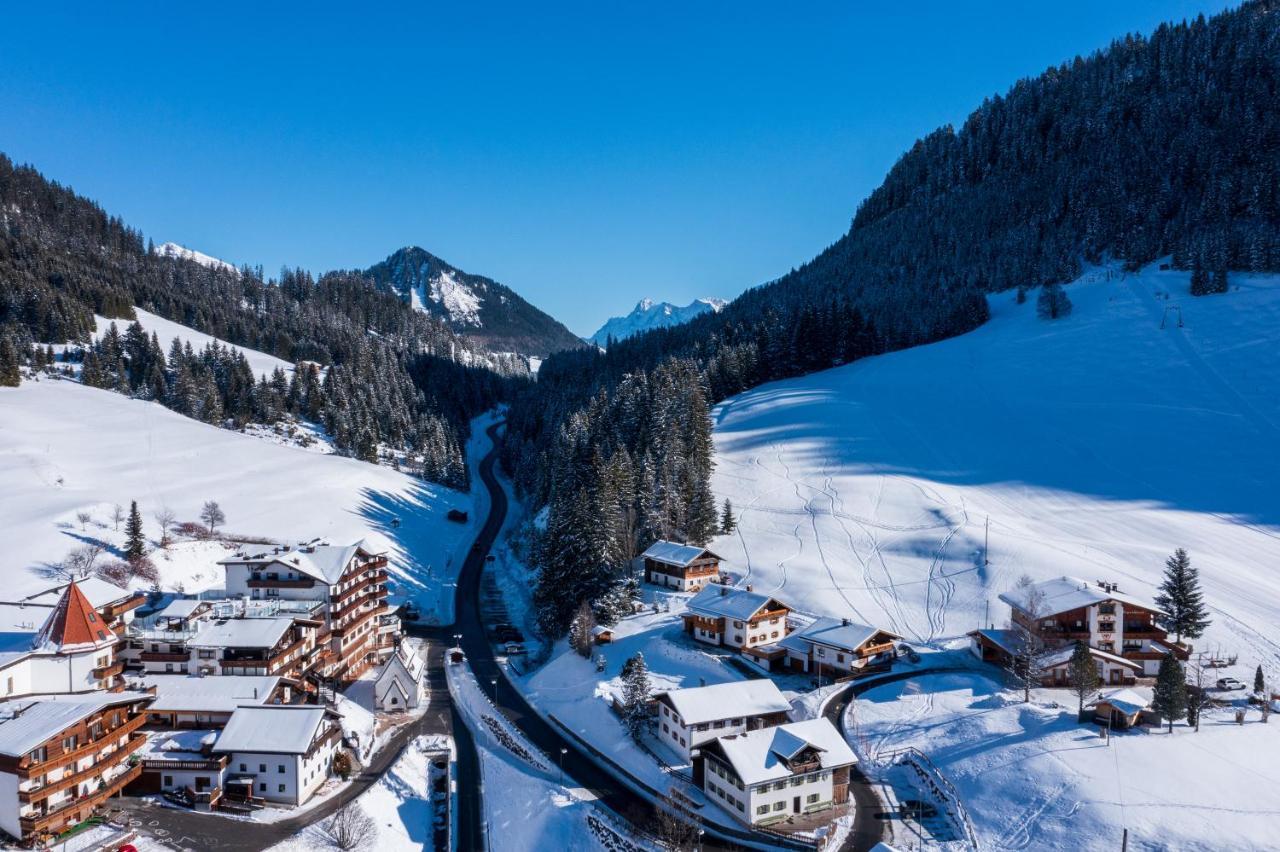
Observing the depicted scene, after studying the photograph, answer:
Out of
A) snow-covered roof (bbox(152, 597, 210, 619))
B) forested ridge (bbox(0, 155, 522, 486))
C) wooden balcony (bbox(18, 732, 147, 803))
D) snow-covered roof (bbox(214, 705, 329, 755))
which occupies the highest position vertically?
forested ridge (bbox(0, 155, 522, 486))

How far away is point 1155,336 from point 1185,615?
267ft

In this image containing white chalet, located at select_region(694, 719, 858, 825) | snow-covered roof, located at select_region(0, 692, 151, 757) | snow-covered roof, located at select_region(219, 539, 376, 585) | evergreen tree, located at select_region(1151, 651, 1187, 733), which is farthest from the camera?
snow-covered roof, located at select_region(219, 539, 376, 585)

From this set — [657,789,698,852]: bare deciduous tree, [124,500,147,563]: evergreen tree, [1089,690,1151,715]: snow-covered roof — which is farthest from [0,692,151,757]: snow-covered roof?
[1089,690,1151,715]: snow-covered roof

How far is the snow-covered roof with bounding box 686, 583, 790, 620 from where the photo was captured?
5103cm

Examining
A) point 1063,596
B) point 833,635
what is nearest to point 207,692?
point 833,635

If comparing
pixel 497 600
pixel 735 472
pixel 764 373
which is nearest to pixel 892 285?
pixel 764 373

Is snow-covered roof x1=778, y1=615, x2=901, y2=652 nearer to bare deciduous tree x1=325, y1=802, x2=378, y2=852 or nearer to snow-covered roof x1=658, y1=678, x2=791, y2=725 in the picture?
snow-covered roof x1=658, y1=678, x2=791, y2=725

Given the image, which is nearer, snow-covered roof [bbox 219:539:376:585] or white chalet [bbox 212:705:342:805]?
white chalet [bbox 212:705:342:805]

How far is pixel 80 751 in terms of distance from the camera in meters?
30.0

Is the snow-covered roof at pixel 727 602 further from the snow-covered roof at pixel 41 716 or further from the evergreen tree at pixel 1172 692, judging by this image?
the snow-covered roof at pixel 41 716

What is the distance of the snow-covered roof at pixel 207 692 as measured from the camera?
38.1m

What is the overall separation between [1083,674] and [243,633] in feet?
162

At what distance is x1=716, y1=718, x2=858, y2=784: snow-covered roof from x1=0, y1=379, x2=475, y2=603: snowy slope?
46.2 metres

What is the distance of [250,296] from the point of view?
647 feet
